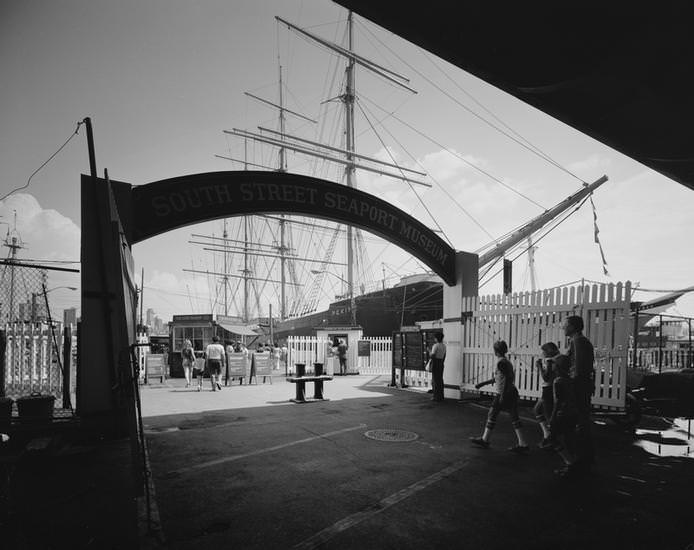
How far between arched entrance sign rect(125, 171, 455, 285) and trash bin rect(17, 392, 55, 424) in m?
3.16

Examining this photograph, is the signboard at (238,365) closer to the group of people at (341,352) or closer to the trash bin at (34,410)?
the group of people at (341,352)

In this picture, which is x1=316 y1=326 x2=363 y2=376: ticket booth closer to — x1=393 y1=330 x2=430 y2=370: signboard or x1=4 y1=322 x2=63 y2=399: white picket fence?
x1=393 y1=330 x2=430 y2=370: signboard

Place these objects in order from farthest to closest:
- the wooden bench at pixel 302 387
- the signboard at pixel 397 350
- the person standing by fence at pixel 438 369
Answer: the signboard at pixel 397 350 < the person standing by fence at pixel 438 369 < the wooden bench at pixel 302 387

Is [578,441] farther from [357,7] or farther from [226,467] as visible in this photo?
[357,7]

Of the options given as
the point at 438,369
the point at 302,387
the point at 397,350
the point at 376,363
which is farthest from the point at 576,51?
the point at 376,363

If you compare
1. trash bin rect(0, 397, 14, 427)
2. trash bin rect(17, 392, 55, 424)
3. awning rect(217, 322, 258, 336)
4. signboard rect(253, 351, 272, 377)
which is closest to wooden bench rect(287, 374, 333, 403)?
signboard rect(253, 351, 272, 377)

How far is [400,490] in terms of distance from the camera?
4.70 metres

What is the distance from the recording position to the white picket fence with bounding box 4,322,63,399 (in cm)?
963

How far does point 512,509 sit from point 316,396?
8.19 metres

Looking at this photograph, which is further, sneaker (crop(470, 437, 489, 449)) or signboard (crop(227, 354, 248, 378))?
signboard (crop(227, 354, 248, 378))

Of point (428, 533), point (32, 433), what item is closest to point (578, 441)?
point (428, 533)

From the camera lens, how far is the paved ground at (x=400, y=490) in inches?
142

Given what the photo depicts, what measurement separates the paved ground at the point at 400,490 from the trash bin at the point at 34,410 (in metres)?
1.76

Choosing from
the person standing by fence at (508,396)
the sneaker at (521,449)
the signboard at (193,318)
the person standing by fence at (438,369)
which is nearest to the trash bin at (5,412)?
the person standing by fence at (508,396)
